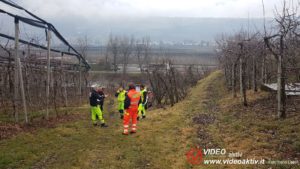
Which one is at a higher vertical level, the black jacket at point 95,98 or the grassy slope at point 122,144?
the black jacket at point 95,98

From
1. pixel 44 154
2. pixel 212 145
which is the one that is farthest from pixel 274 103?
pixel 44 154

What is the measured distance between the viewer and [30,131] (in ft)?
39.9

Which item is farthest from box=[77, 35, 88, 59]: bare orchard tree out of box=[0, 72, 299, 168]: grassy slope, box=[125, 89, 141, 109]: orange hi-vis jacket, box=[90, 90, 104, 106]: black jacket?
box=[125, 89, 141, 109]: orange hi-vis jacket

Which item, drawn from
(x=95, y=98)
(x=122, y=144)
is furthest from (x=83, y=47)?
(x=122, y=144)

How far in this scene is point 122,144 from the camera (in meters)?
10.8

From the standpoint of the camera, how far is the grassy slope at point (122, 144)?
8812 millimetres

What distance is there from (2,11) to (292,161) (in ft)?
34.6

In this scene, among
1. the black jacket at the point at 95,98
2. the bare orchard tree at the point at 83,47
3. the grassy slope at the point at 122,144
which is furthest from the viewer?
the bare orchard tree at the point at 83,47

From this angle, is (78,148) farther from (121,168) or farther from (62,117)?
(62,117)

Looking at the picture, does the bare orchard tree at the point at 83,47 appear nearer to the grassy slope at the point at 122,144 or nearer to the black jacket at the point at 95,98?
the black jacket at the point at 95,98

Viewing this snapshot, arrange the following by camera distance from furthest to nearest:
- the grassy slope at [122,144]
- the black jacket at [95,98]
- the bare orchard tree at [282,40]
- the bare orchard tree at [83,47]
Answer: the bare orchard tree at [83,47], the black jacket at [95,98], the bare orchard tree at [282,40], the grassy slope at [122,144]

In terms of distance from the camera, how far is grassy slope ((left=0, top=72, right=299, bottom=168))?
8812 mm

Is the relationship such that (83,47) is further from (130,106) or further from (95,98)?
(130,106)

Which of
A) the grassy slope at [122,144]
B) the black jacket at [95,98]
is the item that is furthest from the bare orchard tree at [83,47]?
the grassy slope at [122,144]
